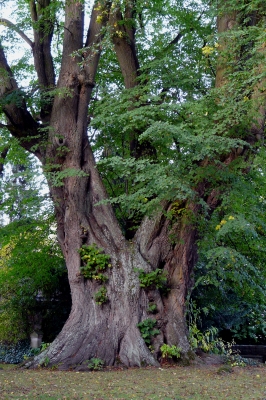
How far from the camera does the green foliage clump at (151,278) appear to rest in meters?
10.3

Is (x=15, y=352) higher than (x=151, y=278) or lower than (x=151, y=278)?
lower

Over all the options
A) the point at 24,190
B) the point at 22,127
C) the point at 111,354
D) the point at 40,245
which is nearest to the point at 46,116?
the point at 22,127

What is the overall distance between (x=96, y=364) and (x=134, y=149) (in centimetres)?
555

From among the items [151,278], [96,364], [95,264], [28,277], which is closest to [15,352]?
[28,277]

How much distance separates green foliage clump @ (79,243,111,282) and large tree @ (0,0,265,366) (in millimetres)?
22

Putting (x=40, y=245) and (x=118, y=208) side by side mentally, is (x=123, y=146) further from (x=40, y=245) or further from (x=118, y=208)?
(x=40, y=245)

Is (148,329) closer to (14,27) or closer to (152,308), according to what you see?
(152,308)

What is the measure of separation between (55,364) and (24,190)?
4928 mm

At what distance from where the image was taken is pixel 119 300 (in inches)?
397

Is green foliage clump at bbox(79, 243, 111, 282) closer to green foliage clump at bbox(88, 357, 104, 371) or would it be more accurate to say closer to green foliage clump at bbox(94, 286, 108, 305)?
green foliage clump at bbox(94, 286, 108, 305)

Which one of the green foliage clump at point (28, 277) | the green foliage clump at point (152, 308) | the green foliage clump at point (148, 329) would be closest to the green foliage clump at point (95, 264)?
the green foliage clump at point (152, 308)

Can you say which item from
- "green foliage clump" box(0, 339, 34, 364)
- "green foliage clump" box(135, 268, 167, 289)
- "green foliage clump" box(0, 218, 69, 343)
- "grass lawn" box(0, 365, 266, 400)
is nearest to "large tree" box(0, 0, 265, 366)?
"green foliage clump" box(135, 268, 167, 289)

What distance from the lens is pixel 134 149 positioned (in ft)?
41.5

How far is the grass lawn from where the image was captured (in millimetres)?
6523
